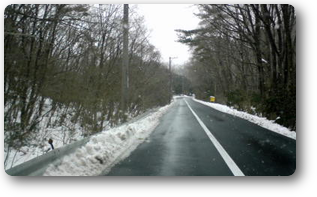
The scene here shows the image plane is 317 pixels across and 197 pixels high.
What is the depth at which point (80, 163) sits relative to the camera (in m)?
4.82

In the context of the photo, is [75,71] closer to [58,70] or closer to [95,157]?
[58,70]

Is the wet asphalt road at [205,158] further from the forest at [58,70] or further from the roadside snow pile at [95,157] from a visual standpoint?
the forest at [58,70]

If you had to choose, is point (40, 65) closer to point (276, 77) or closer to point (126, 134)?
point (126, 134)

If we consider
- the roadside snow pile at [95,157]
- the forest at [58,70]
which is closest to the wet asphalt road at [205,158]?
the roadside snow pile at [95,157]

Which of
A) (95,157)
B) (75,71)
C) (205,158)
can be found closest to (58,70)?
(75,71)

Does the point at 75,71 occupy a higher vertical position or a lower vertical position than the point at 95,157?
→ higher

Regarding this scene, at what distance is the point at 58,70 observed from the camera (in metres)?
10.9

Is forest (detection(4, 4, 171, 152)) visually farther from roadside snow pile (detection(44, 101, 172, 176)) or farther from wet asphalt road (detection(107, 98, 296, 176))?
wet asphalt road (detection(107, 98, 296, 176))

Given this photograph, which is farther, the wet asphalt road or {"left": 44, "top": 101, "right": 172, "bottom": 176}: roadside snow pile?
the wet asphalt road

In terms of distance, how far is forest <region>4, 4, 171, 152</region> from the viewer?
259 inches

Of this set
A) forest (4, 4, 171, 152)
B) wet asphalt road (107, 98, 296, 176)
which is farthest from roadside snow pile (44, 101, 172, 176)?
forest (4, 4, 171, 152)
